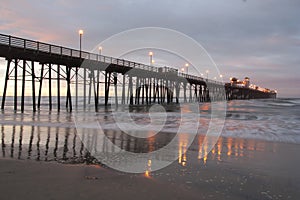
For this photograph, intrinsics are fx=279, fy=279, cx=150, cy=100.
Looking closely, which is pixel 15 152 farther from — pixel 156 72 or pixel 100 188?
pixel 156 72

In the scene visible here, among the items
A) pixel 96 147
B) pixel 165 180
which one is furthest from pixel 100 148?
pixel 165 180

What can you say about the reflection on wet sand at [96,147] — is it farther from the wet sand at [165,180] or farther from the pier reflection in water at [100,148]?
the wet sand at [165,180]

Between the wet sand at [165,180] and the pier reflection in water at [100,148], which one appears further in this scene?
the pier reflection in water at [100,148]

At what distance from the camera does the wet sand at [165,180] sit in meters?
4.38

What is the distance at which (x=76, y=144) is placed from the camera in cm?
870

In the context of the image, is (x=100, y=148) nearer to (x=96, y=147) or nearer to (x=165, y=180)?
(x=96, y=147)

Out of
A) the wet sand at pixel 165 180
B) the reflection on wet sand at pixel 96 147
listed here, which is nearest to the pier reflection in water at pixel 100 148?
the reflection on wet sand at pixel 96 147

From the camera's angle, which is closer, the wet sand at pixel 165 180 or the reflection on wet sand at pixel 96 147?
the wet sand at pixel 165 180

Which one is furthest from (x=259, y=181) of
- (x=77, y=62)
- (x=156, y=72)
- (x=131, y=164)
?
(x=156, y=72)

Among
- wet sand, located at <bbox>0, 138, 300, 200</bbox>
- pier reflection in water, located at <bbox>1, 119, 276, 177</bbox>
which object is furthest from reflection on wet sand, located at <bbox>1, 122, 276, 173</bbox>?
wet sand, located at <bbox>0, 138, 300, 200</bbox>

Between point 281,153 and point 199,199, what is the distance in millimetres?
4964

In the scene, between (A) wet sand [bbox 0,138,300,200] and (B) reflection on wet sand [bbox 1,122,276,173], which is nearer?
(A) wet sand [bbox 0,138,300,200]

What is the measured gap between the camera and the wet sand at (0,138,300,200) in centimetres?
438

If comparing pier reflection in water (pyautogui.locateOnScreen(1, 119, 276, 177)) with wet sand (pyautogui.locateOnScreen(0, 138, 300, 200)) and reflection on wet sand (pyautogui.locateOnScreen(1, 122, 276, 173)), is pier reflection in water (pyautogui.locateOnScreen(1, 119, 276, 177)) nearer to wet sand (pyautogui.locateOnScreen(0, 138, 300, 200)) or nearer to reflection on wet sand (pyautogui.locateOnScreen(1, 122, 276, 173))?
reflection on wet sand (pyautogui.locateOnScreen(1, 122, 276, 173))
